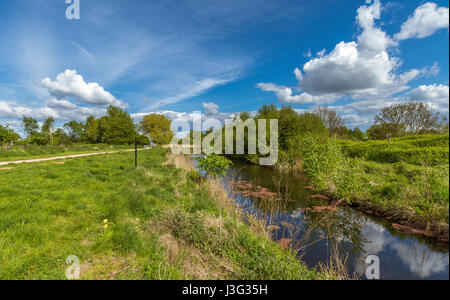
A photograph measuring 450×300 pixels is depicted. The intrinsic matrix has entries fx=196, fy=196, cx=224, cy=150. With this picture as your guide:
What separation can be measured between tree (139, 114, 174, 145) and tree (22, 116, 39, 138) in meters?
28.3

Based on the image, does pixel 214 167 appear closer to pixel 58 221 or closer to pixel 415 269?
pixel 58 221

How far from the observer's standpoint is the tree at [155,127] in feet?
235

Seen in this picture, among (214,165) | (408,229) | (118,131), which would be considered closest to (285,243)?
(408,229)

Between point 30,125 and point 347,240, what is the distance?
241 feet

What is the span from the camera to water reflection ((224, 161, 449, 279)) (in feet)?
14.5

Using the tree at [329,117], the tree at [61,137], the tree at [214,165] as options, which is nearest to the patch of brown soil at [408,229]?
the tree at [214,165]

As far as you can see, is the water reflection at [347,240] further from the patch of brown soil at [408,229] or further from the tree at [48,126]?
the tree at [48,126]

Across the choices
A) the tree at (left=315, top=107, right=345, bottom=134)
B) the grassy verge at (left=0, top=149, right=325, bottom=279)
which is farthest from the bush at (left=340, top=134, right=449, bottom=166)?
the tree at (left=315, top=107, right=345, bottom=134)

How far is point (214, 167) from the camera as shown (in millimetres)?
12344

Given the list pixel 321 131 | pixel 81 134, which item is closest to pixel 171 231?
pixel 321 131

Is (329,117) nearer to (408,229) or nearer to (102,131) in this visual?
(408,229)

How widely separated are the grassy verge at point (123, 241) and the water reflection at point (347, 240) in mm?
1197

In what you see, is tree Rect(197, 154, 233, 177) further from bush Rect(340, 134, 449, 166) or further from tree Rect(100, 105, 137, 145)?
tree Rect(100, 105, 137, 145)

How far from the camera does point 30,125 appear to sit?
52781mm
